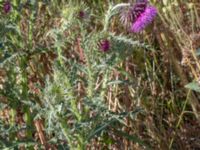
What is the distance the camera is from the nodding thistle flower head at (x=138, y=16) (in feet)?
3.53

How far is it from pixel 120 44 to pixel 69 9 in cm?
13

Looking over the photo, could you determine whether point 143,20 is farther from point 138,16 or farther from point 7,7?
point 7,7

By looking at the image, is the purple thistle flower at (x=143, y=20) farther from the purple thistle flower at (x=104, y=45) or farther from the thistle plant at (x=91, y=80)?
the purple thistle flower at (x=104, y=45)

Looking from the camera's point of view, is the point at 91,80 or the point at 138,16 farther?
the point at 138,16

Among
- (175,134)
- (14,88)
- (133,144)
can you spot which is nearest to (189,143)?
(175,134)

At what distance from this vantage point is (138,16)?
1094 mm

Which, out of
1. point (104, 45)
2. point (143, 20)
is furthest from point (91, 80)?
point (143, 20)

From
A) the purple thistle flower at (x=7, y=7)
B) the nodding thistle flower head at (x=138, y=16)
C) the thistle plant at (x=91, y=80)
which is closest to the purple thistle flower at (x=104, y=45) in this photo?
the thistle plant at (x=91, y=80)

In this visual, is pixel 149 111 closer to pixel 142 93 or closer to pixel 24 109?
pixel 142 93

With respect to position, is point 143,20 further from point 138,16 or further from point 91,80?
point 91,80

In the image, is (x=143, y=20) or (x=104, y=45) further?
(x=143, y=20)

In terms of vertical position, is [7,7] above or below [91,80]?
above

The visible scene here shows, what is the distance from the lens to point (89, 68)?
89 centimetres

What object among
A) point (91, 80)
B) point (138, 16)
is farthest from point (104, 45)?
point (138, 16)
